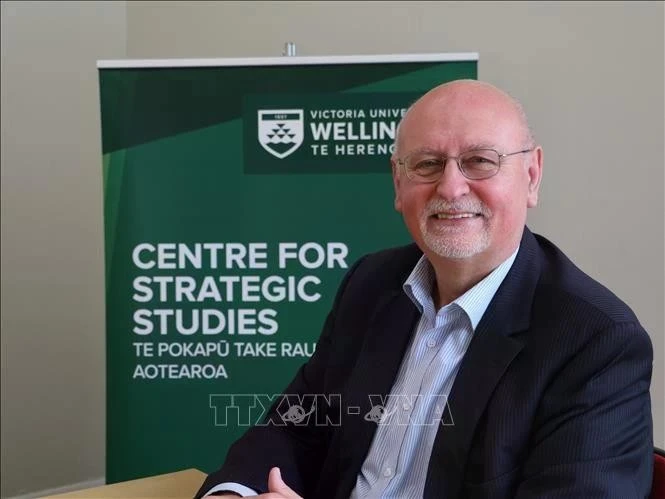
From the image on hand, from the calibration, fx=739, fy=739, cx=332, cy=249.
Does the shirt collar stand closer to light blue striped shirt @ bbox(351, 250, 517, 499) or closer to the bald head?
→ light blue striped shirt @ bbox(351, 250, 517, 499)

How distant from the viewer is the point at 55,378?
3.39 meters

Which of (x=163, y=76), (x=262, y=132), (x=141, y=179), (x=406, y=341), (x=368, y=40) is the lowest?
(x=406, y=341)

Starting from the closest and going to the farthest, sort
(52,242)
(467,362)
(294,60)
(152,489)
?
(467,362)
(152,489)
(294,60)
(52,242)

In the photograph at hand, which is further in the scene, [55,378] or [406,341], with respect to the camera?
[55,378]

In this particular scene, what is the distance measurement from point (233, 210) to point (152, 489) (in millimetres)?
1106

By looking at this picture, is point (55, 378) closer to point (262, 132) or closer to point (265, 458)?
point (262, 132)

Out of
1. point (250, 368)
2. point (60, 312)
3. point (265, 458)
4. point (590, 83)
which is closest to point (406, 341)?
point (265, 458)

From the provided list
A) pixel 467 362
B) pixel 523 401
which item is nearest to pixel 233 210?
pixel 467 362

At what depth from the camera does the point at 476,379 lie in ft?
4.09

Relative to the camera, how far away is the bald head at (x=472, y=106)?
4.40 feet

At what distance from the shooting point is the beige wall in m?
2.60

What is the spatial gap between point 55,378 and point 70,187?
0.88 meters

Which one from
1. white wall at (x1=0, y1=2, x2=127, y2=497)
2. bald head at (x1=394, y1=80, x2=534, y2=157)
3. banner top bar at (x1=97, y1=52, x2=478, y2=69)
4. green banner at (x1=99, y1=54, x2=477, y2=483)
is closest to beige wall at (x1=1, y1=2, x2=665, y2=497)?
white wall at (x1=0, y1=2, x2=127, y2=497)

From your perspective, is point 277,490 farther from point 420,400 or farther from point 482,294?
point 482,294
